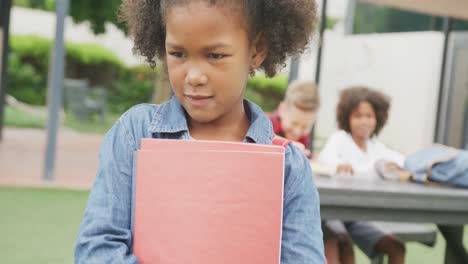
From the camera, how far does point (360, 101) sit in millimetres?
3385

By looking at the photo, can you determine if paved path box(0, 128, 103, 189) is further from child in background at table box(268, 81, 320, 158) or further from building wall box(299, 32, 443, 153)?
child in background at table box(268, 81, 320, 158)

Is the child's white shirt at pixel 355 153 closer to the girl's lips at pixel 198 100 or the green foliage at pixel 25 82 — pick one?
the girl's lips at pixel 198 100

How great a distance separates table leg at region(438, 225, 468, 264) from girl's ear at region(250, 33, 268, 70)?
223 centimetres

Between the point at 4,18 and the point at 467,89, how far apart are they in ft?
20.1

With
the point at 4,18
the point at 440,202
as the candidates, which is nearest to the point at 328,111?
the point at 4,18

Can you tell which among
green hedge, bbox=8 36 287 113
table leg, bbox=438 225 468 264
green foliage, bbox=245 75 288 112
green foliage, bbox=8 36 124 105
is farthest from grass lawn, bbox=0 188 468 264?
green foliage, bbox=8 36 124 105

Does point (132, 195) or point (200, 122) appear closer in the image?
point (132, 195)

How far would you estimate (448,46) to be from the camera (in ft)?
25.5

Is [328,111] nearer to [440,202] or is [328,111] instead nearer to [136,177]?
[440,202]

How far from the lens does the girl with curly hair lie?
0.98 m

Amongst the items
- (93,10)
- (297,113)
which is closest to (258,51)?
(297,113)

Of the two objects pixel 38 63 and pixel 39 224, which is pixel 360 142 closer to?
pixel 39 224

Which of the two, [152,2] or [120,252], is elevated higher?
[152,2]

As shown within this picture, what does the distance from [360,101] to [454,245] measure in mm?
889
